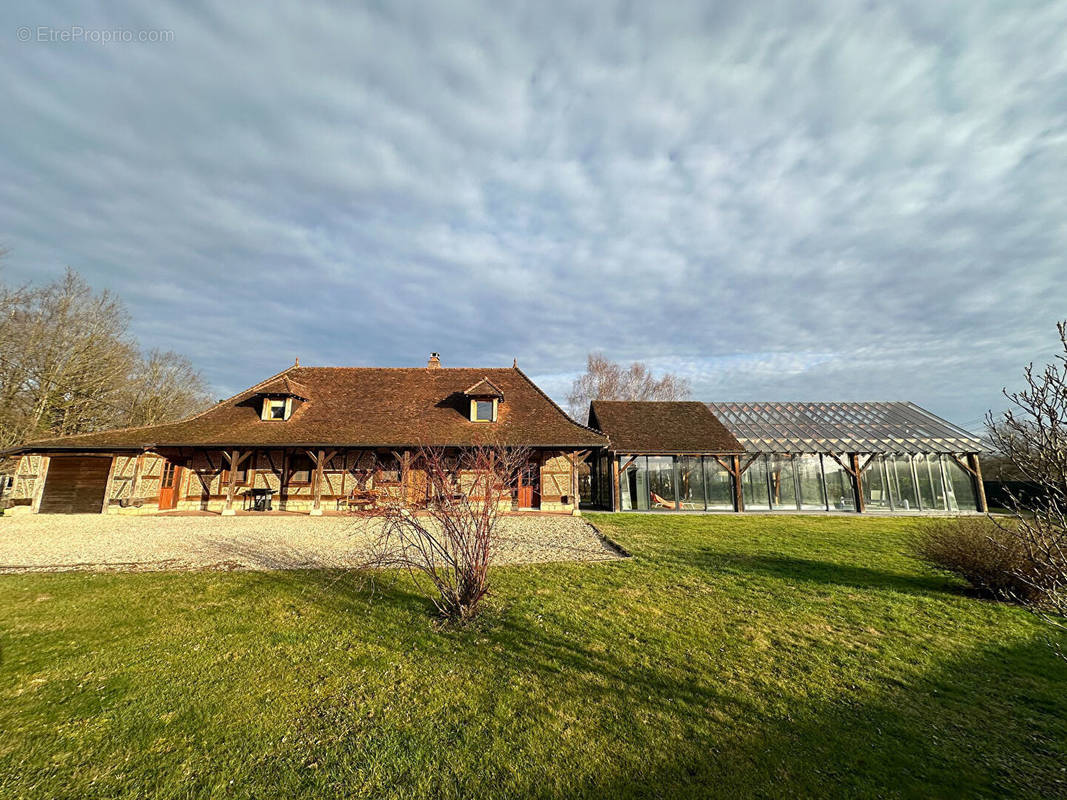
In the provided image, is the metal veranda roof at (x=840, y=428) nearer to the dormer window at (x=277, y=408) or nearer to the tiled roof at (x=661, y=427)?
the tiled roof at (x=661, y=427)

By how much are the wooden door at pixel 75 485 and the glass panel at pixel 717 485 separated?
23772 millimetres

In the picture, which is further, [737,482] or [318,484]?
[737,482]

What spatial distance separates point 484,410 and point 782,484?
13255 mm

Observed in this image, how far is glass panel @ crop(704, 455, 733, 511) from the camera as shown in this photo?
59.7 ft

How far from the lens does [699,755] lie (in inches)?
119

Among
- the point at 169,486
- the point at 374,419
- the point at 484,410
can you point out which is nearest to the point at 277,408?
the point at 374,419

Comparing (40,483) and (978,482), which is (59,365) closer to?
(40,483)

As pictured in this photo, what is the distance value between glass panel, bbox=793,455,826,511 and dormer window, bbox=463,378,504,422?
1331 cm

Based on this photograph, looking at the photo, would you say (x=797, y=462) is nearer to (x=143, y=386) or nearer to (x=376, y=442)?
(x=376, y=442)

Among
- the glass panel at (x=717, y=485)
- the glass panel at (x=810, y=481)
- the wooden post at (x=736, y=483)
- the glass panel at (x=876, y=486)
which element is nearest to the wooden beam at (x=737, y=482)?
the wooden post at (x=736, y=483)

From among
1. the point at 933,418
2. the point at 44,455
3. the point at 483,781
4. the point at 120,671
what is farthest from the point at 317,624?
the point at 933,418

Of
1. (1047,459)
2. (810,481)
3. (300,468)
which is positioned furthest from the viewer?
(810,481)

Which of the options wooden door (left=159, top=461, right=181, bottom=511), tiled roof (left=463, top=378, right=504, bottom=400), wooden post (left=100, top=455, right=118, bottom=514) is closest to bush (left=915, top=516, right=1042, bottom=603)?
tiled roof (left=463, top=378, right=504, bottom=400)

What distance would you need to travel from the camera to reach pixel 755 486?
18.6m
